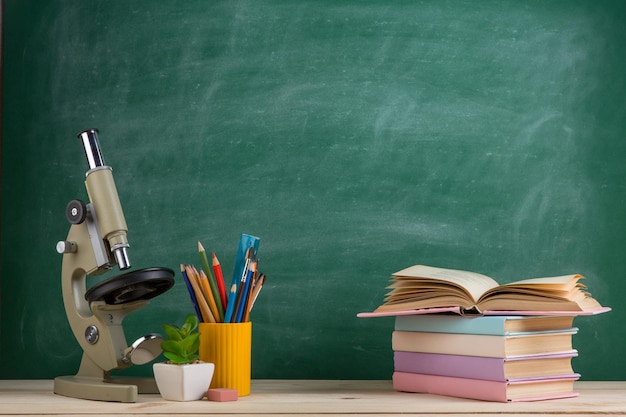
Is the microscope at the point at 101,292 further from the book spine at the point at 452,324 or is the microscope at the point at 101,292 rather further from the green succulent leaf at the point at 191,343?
the book spine at the point at 452,324

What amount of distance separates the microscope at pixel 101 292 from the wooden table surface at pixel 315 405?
1.5 inches

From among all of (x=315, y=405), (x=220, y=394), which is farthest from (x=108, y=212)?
(x=315, y=405)

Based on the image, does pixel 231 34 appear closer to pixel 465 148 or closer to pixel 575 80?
pixel 465 148

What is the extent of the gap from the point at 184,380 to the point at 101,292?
0.61 feet

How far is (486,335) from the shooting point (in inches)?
49.7

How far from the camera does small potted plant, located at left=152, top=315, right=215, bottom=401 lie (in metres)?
1.23

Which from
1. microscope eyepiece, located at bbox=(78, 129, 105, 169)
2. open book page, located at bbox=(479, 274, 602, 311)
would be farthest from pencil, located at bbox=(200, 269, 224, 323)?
open book page, located at bbox=(479, 274, 602, 311)

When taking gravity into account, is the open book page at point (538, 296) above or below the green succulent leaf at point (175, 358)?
above

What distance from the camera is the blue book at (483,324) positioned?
1.25 m

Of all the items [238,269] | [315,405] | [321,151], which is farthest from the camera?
[321,151]

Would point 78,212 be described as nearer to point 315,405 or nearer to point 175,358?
point 175,358

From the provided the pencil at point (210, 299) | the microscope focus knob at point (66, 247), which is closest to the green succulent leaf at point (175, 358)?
the pencil at point (210, 299)

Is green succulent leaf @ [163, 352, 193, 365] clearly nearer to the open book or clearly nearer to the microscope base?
the microscope base

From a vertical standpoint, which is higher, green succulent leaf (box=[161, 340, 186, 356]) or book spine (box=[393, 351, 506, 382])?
green succulent leaf (box=[161, 340, 186, 356])
